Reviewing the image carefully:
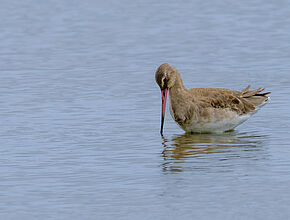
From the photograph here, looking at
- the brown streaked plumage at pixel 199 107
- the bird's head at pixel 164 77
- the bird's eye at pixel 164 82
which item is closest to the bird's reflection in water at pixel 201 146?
the brown streaked plumage at pixel 199 107

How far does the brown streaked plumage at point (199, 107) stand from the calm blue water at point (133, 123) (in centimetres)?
26

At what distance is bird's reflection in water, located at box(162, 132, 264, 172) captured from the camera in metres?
12.6

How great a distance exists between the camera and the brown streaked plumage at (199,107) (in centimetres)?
1456

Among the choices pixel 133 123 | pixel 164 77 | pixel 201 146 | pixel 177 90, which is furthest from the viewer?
pixel 133 123

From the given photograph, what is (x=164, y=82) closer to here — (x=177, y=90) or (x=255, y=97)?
(x=177, y=90)

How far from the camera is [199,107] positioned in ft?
47.9

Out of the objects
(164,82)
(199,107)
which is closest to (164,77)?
(164,82)

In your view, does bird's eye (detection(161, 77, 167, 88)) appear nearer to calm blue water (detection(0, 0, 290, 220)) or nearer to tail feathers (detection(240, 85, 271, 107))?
calm blue water (detection(0, 0, 290, 220))

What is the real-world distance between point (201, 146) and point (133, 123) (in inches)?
80.6

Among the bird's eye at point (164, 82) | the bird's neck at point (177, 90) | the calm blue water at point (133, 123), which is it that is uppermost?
the bird's eye at point (164, 82)

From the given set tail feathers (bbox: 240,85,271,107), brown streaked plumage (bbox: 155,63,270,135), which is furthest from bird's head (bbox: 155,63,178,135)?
tail feathers (bbox: 240,85,271,107)

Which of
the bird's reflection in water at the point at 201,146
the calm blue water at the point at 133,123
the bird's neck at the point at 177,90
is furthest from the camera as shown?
the bird's neck at the point at 177,90

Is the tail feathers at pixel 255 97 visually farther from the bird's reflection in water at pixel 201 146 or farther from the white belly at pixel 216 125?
the bird's reflection in water at pixel 201 146

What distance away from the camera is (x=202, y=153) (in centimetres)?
1293
